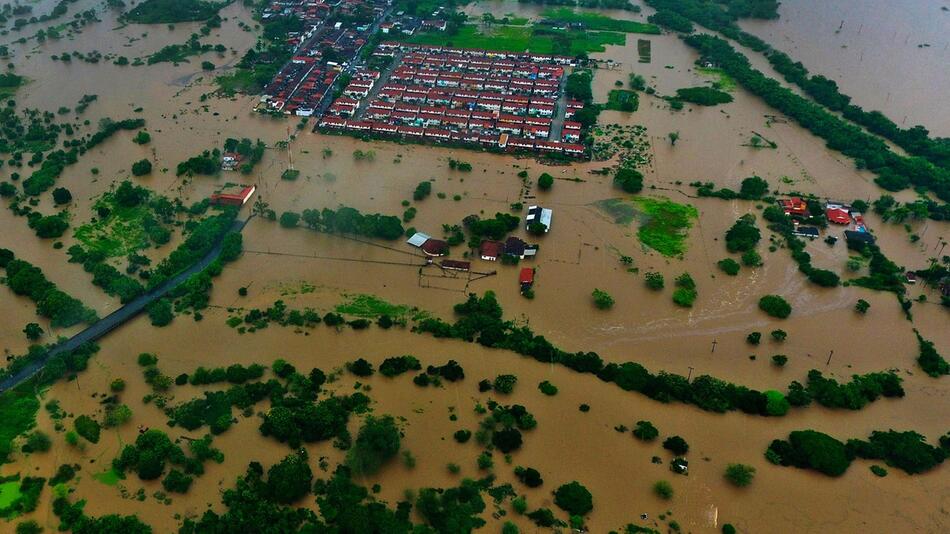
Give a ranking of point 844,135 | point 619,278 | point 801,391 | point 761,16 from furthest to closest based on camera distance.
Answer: point 761,16 → point 844,135 → point 619,278 → point 801,391

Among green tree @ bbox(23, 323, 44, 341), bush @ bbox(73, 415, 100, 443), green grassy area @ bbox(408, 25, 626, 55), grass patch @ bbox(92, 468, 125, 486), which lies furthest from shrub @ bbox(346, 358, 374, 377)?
green grassy area @ bbox(408, 25, 626, 55)

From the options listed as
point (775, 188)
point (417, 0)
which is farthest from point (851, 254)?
point (417, 0)

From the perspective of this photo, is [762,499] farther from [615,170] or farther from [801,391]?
[615,170]

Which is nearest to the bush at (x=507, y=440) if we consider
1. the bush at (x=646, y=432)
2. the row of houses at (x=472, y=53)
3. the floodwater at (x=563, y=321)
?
the floodwater at (x=563, y=321)

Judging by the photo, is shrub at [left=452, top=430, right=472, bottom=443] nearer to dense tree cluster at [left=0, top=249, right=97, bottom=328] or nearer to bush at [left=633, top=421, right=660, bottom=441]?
bush at [left=633, top=421, right=660, bottom=441]

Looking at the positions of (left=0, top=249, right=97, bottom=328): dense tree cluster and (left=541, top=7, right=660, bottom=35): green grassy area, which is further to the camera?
(left=541, top=7, right=660, bottom=35): green grassy area

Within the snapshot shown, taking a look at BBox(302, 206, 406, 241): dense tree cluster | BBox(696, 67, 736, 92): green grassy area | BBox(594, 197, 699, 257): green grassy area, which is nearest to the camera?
BBox(302, 206, 406, 241): dense tree cluster
